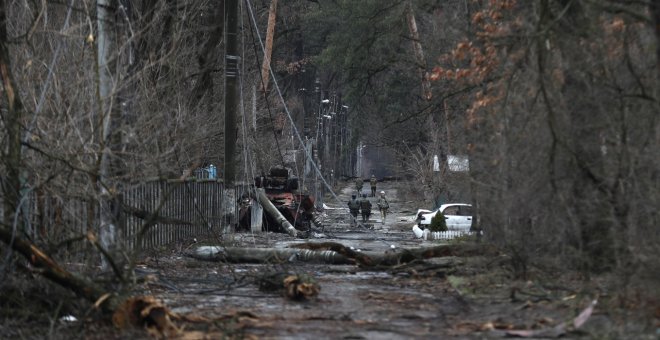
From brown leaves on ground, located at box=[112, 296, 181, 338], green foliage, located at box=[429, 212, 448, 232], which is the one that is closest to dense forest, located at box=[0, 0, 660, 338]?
brown leaves on ground, located at box=[112, 296, 181, 338]

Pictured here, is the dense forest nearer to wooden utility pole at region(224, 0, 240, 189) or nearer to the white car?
wooden utility pole at region(224, 0, 240, 189)

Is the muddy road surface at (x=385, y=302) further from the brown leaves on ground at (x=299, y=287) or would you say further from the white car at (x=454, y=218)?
the white car at (x=454, y=218)

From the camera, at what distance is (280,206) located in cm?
3534

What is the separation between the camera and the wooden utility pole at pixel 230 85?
90.1 feet

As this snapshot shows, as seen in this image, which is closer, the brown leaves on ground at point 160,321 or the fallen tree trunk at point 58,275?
the brown leaves on ground at point 160,321

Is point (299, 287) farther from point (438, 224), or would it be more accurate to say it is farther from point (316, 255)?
point (438, 224)

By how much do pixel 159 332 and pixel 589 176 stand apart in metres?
6.18

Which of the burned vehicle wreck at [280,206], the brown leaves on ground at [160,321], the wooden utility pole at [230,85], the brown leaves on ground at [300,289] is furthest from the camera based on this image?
the burned vehicle wreck at [280,206]

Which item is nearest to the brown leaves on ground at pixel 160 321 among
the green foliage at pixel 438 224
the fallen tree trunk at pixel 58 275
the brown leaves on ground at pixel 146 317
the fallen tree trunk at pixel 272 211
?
the brown leaves on ground at pixel 146 317

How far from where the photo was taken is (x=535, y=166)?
1365 cm

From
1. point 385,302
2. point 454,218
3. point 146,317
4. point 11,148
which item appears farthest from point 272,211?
point 146,317

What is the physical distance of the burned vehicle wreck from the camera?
32125mm

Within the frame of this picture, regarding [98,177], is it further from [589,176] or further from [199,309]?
[589,176]

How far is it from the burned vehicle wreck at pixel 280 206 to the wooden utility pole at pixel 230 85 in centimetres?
336
